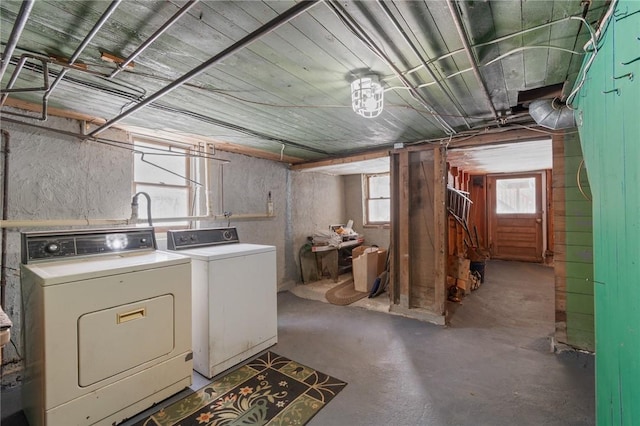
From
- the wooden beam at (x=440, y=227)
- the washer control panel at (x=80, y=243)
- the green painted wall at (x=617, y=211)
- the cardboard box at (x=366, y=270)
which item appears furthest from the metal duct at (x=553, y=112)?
the washer control panel at (x=80, y=243)

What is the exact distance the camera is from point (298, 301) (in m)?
4.02

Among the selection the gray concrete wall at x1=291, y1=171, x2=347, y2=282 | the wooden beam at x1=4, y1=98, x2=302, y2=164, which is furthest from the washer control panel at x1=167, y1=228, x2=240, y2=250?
the gray concrete wall at x1=291, y1=171, x2=347, y2=282

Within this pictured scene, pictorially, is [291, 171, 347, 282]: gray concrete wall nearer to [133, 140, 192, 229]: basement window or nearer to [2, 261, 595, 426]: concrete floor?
[2, 261, 595, 426]: concrete floor

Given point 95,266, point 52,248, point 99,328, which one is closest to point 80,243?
point 52,248

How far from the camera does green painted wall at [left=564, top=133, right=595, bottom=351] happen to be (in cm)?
246

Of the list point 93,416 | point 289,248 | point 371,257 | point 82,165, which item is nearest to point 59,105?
point 82,165

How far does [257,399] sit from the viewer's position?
6.35 feet

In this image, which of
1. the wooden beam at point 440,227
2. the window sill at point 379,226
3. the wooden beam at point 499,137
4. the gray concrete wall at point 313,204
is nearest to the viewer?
the wooden beam at point 499,137

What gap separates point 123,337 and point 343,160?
10.7 ft

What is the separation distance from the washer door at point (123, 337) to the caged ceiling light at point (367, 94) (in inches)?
73.4

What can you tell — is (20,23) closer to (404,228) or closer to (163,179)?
(163,179)

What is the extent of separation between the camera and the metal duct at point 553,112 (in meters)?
2.08

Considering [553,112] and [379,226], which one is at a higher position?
[553,112]

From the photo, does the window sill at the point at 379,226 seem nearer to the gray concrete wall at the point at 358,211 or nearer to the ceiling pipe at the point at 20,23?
the gray concrete wall at the point at 358,211
